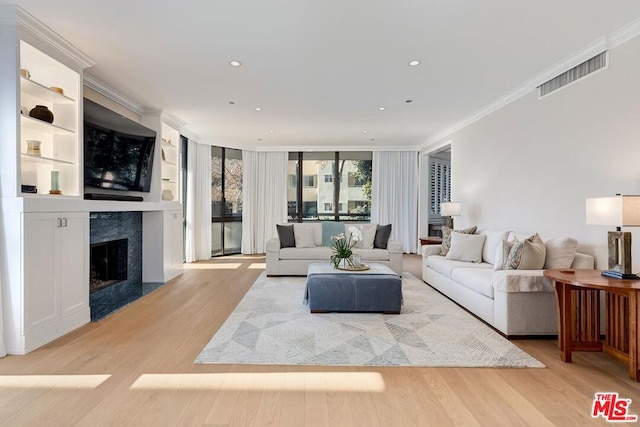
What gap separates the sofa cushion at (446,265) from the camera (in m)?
4.34

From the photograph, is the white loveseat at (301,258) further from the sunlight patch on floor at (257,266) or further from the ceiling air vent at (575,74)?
the ceiling air vent at (575,74)

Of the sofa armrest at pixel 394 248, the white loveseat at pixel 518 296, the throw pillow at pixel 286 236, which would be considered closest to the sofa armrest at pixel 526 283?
the white loveseat at pixel 518 296

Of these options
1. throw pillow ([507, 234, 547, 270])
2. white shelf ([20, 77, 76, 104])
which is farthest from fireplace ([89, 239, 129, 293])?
throw pillow ([507, 234, 547, 270])

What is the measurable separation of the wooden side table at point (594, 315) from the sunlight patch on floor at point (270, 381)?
1565mm

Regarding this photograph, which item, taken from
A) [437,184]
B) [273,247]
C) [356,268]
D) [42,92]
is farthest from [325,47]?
[437,184]

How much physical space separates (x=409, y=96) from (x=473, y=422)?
13.0 ft

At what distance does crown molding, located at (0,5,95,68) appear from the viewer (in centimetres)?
266

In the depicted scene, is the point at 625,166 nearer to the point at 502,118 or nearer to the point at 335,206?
the point at 502,118

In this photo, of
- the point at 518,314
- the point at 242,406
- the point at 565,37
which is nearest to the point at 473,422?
the point at 242,406

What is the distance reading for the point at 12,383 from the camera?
2307 millimetres

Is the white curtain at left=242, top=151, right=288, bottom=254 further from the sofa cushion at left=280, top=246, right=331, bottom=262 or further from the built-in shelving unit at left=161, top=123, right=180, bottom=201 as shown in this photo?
the sofa cushion at left=280, top=246, right=331, bottom=262

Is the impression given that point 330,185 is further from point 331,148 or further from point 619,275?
point 619,275

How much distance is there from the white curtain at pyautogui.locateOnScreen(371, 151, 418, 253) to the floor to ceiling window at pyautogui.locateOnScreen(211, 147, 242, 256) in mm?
3386

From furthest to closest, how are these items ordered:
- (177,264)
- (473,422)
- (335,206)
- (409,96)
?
(335,206) < (177,264) < (409,96) < (473,422)
